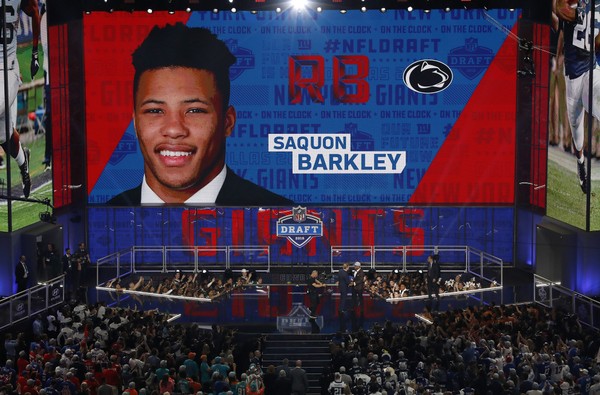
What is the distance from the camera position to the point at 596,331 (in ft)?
106

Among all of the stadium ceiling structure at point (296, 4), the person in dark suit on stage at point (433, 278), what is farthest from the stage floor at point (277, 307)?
the stadium ceiling structure at point (296, 4)

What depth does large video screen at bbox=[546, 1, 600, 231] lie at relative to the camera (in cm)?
3631

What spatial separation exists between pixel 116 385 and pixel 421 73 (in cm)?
1718

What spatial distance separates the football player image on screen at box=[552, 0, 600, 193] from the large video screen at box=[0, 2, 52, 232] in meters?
13.8

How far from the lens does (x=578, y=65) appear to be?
36.9 meters

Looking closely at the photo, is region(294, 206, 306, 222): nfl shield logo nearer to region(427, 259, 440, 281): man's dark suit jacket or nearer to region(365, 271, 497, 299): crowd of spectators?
region(365, 271, 497, 299): crowd of spectators

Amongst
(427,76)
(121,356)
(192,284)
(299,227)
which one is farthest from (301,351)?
(427,76)

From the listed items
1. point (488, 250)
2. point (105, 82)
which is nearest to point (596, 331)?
point (488, 250)

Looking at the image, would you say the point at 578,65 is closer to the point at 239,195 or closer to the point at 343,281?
the point at 343,281

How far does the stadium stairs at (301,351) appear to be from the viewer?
32.1 meters

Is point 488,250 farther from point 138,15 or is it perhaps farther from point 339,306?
point 138,15

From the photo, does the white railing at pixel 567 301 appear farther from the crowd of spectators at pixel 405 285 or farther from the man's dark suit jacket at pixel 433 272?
the man's dark suit jacket at pixel 433 272

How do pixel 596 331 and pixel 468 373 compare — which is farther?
pixel 596 331

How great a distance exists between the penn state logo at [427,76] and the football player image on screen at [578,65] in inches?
173
